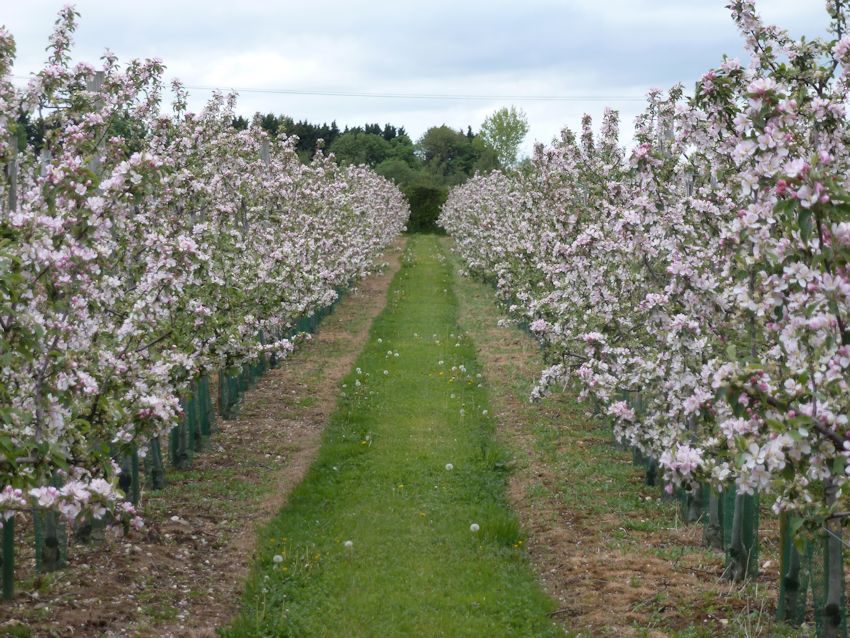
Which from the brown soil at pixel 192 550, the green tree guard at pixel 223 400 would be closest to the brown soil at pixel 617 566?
the brown soil at pixel 192 550

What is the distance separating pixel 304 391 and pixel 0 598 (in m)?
10.7

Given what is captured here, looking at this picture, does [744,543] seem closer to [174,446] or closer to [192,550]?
[192,550]

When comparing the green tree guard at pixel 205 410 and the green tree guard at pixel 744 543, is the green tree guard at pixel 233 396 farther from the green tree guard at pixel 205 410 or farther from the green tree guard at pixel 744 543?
the green tree guard at pixel 744 543

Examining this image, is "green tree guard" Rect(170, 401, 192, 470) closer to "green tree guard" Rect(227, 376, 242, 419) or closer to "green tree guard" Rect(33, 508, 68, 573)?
"green tree guard" Rect(227, 376, 242, 419)

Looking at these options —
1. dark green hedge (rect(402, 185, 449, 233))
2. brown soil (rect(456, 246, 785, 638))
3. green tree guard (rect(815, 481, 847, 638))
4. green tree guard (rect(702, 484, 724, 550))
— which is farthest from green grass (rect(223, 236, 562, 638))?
dark green hedge (rect(402, 185, 449, 233))

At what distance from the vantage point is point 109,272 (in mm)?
8844

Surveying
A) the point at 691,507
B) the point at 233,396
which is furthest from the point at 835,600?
the point at 233,396

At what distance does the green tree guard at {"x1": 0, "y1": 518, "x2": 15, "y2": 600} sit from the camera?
24.7ft

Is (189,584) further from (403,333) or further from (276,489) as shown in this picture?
(403,333)

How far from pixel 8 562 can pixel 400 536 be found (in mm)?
4393

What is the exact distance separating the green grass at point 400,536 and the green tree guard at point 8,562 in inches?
73.9

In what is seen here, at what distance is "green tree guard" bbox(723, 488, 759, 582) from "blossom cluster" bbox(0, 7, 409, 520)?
17.2ft

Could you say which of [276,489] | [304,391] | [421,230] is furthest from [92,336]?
[421,230]

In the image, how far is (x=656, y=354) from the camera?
9008 mm
